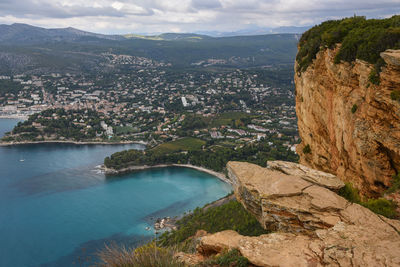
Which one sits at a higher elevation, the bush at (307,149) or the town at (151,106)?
the bush at (307,149)

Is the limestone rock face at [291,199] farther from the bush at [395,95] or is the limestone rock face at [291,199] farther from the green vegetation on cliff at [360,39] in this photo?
the green vegetation on cliff at [360,39]

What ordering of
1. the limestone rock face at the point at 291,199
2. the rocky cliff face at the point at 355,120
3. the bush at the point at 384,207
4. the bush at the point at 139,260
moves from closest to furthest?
the bush at the point at 139,260
the limestone rock face at the point at 291,199
the bush at the point at 384,207
the rocky cliff face at the point at 355,120

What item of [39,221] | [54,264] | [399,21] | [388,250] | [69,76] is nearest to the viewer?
[388,250]

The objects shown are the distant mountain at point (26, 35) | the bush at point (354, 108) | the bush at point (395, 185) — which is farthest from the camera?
the distant mountain at point (26, 35)

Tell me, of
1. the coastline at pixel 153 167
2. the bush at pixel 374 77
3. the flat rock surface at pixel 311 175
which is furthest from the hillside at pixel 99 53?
the bush at pixel 374 77

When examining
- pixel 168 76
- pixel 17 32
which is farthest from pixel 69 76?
pixel 17 32

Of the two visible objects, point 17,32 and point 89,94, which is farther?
point 17,32

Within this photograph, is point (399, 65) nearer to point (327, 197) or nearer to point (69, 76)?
point (327, 197)
